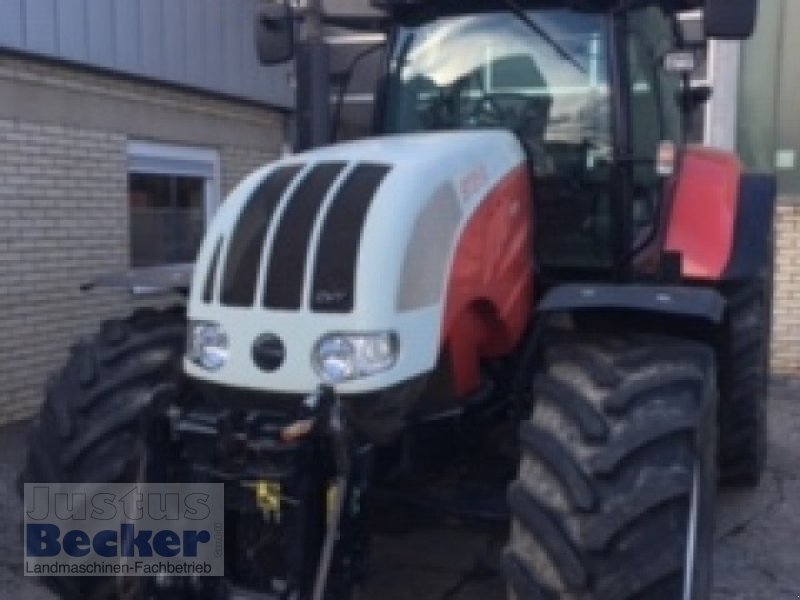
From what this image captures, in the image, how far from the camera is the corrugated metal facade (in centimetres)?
645

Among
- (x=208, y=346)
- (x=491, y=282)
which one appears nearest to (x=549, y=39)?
(x=491, y=282)

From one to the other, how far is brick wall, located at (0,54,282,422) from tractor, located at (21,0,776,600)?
2945 millimetres

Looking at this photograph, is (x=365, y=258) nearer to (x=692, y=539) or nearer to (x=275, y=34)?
(x=692, y=539)

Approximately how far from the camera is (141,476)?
2965mm

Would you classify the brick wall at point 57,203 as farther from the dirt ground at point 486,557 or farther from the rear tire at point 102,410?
the rear tire at point 102,410

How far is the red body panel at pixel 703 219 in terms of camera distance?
3.89 m

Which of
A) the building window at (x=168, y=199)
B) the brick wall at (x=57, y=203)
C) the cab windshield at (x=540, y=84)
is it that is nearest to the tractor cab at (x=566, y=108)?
the cab windshield at (x=540, y=84)

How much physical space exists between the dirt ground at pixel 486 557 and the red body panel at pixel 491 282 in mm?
987

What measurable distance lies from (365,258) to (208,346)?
558mm

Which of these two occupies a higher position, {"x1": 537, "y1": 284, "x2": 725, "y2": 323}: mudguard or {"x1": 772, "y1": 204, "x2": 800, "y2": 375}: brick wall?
{"x1": 537, "y1": 284, "x2": 725, "y2": 323}: mudguard

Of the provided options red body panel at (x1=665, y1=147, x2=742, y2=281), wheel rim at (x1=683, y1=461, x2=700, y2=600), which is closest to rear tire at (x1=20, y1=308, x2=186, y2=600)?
wheel rim at (x1=683, y1=461, x2=700, y2=600)

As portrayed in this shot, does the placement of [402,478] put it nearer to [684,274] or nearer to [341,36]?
[684,274]

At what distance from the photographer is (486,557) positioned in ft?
13.8

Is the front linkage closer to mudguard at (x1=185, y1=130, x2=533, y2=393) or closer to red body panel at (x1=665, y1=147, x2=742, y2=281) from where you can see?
mudguard at (x1=185, y1=130, x2=533, y2=393)
